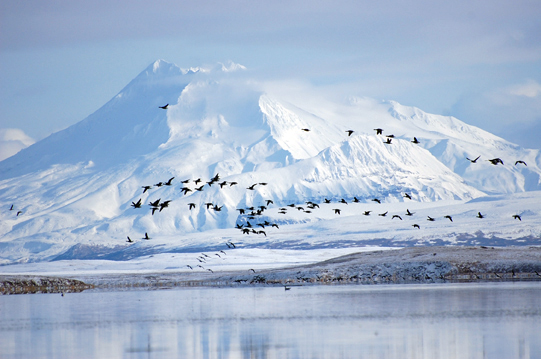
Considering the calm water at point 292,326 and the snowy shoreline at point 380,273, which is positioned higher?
the snowy shoreline at point 380,273

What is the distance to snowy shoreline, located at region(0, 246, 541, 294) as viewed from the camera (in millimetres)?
88938

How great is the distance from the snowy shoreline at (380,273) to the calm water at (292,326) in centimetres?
2211

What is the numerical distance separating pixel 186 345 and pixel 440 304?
837 inches

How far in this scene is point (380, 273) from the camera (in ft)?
305

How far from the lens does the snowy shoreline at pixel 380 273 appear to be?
8894cm

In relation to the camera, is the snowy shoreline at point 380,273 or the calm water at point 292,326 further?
the snowy shoreline at point 380,273

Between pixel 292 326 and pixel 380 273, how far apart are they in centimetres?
5075

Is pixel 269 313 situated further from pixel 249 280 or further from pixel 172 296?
pixel 249 280

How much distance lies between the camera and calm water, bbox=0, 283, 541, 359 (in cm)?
3503

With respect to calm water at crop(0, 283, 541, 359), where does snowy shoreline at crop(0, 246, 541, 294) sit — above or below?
above

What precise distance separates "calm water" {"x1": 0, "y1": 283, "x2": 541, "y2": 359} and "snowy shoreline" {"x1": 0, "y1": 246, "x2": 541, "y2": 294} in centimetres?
2211

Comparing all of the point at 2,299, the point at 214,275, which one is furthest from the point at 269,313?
the point at 214,275

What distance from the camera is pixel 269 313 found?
50844 millimetres

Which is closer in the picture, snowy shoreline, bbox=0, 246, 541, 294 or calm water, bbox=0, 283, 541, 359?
calm water, bbox=0, 283, 541, 359
